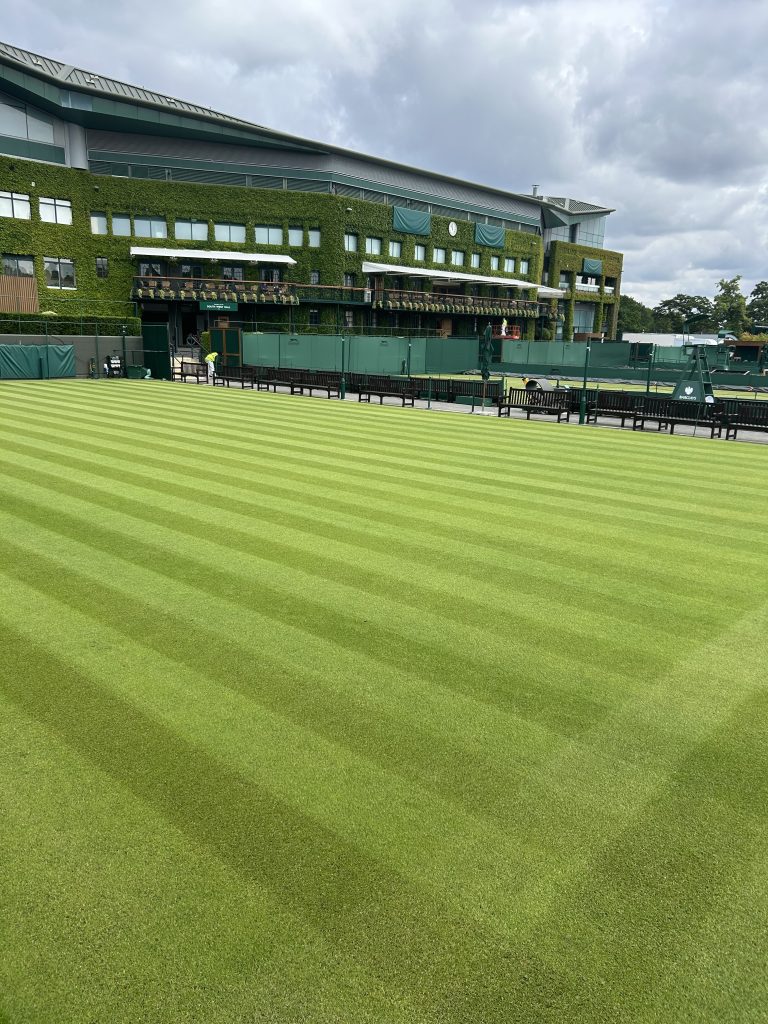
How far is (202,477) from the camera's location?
13062mm

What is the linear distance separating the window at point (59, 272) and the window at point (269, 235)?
49.8 feet

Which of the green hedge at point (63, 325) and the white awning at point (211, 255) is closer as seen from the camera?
the green hedge at point (63, 325)

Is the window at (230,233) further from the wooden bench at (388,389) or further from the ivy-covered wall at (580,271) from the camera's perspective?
the ivy-covered wall at (580,271)

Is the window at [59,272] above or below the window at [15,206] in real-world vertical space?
below

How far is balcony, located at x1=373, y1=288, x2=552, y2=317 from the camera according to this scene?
2699 inches

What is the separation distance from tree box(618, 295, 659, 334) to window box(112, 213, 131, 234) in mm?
102677

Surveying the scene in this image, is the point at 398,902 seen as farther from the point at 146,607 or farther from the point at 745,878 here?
the point at 146,607

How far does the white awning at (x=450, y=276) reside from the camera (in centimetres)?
6675

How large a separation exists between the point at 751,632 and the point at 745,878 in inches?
143

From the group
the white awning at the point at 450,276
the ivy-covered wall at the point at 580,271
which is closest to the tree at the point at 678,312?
the ivy-covered wall at the point at 580,271

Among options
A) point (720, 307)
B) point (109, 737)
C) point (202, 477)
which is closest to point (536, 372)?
point (202, 477)

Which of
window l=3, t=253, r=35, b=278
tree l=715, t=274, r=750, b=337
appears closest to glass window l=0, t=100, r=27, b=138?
window l=3, t=253, r=35, b=278

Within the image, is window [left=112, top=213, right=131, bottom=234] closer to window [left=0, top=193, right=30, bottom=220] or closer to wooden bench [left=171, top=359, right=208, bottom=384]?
window [left=0, top=193, right=30, bottom=220]

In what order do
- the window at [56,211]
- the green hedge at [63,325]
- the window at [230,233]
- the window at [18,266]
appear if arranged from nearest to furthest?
the green hedge at [63,325]
the window at [18,266]
the window at [56,211]
the window at [230,233]
